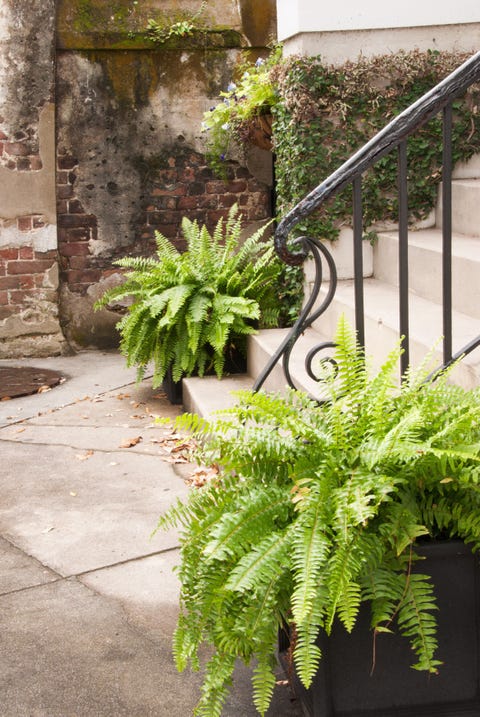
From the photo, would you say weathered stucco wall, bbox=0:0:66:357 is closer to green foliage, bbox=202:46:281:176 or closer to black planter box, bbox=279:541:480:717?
green foliage, bbox=202:46:281:176

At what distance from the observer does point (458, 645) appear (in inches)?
90.2

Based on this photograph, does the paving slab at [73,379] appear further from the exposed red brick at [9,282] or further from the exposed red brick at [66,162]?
the exposed red brick at [66,162]

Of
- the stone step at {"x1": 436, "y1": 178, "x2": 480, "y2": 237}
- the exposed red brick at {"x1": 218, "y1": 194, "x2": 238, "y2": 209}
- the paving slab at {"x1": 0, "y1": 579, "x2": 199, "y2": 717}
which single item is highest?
the exposed red brick at {"x1": 218, "y1": 194, "x2": 238, "y2": 209}

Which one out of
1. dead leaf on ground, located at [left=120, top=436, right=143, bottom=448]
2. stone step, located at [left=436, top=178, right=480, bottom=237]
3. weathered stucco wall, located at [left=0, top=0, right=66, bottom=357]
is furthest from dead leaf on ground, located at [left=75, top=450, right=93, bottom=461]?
weathered stucco wall, located at [left=0, top=0, right=66, bottom=357]

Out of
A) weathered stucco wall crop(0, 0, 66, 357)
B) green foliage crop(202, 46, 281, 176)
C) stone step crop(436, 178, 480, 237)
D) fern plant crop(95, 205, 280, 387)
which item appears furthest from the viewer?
weathered stucco wall crop(0, 0, 66, 357)

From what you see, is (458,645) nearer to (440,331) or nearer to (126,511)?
(440,331)

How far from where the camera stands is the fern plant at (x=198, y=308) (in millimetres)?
5418

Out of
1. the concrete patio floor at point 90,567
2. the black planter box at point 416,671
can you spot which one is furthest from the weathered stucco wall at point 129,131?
the black planter box at point 416,671

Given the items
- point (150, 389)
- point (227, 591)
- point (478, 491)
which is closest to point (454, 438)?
point (478, 491)

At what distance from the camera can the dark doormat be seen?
255 inches

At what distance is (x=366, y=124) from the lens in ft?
17.2

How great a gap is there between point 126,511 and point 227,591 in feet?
6.36

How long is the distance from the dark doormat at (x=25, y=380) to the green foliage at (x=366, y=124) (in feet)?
7.93

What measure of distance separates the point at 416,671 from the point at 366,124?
3.68m
